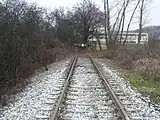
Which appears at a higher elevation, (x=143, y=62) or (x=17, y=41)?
(x=17, y=41)

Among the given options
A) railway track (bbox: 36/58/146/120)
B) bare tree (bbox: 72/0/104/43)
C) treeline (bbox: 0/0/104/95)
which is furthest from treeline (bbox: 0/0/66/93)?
bare tree (bbox: 72/0/104/43)

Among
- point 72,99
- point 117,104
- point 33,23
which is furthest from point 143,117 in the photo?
point 33,23

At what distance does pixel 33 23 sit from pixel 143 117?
11.3 meters

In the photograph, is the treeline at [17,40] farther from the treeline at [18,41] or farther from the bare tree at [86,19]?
the bare tree at [86,19]

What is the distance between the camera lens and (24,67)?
16109mm

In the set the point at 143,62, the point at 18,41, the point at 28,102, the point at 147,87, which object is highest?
the point at 18,41

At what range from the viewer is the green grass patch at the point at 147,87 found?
1149 centimetres

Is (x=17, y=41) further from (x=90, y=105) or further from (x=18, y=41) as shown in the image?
(x=90, y=105)

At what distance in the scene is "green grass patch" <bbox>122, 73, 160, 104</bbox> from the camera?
37.7 ft

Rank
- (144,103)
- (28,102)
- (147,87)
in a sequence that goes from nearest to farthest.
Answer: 1. (144,103)
2. (28,102)
3. (147,87)

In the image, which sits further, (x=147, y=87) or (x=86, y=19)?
(x=86, y=19)

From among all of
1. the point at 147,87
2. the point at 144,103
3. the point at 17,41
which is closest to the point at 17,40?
the point at 17,41

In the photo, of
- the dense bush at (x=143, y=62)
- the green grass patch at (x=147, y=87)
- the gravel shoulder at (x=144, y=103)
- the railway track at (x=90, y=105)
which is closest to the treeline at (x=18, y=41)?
the railway track at (x=90, y=105)

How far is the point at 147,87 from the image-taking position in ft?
44.8
